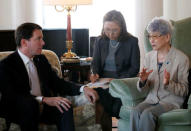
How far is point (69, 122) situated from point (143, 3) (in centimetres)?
260

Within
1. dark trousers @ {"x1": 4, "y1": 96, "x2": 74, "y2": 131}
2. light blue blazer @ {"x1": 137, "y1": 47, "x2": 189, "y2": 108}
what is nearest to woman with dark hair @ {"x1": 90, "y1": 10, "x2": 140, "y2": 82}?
light blue blazer @ {"x1": 137, "y1": 47, "x2": 189, "y2": 108}

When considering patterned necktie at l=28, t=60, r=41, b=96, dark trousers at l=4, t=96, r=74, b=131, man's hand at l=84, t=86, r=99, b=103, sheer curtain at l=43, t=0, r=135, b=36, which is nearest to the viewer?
dark trousers at l=4, t=96, r=74, b=131

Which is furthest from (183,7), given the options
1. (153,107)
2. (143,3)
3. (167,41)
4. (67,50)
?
(153,107)

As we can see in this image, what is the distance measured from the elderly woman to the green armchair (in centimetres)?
8

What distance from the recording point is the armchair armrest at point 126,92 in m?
2.78

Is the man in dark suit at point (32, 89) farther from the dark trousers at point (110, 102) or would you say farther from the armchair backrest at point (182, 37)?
the armchair backrest at point (182, 37)

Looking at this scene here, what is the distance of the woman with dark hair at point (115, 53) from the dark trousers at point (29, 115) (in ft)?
2.10

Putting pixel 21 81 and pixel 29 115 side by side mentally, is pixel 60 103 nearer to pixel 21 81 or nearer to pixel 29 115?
pixel 29 115

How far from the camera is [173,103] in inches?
104

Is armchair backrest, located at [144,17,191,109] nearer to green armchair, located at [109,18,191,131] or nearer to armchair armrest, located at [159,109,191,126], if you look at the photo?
green armchair, located at [109,18,191,131]

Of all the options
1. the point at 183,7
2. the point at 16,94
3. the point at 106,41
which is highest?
the point at 183,7

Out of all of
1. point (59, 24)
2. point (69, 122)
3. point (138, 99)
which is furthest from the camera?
point (59, 24)

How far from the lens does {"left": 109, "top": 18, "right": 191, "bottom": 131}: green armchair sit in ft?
A: 8.23

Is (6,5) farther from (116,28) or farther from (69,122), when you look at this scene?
(69,122)
